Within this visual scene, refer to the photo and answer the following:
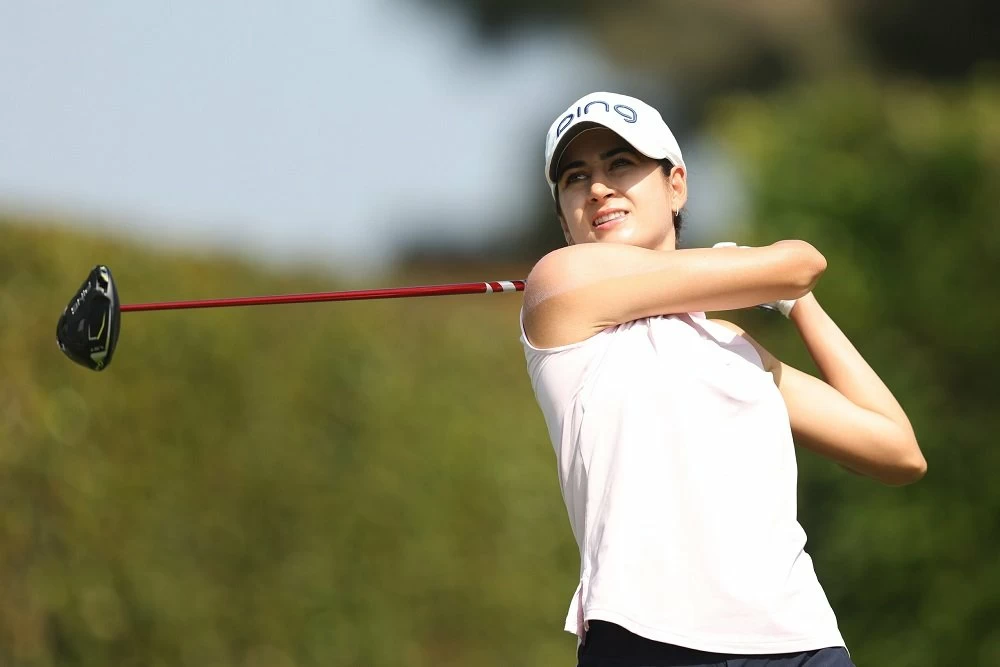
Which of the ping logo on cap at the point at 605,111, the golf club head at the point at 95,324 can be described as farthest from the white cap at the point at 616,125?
the golf club head at the point at 95,324

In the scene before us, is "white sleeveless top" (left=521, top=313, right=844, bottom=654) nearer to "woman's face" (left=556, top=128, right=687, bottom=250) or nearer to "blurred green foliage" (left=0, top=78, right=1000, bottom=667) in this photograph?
"woman's face" (left=556, top=128, right=687, bottom=250)

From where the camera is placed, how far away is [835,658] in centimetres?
246

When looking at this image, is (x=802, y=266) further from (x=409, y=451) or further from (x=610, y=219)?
(x=409, y=451)

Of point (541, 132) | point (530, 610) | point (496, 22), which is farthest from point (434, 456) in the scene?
point (496, 22)

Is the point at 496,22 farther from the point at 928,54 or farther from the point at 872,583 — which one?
the point at 872,583

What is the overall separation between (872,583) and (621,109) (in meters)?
3.77

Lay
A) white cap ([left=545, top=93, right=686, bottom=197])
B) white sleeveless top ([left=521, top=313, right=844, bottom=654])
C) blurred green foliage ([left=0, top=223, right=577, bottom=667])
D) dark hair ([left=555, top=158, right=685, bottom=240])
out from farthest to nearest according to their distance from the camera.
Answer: blurred green foliage ([left=0, top=223, right=577, bottom=667]), dark hair ([left=555, top=158, right=685, bottom=240]), white cap ([left=545, top=93, right=686, bottom=197]), white sleeveless top ([left=521, top=313, right=844, bottom=654])

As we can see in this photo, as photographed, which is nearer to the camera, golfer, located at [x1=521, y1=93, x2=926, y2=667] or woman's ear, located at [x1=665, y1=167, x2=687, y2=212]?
golfer, located at [x1=521, y1=93, x2=926, y2=667]

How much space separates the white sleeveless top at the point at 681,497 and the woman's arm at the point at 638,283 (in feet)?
0.15

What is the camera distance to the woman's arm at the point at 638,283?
2.53 m

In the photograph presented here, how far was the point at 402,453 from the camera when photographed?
6.26 metres

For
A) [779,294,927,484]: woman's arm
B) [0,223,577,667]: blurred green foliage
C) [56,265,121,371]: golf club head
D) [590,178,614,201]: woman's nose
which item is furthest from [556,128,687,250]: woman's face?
[0,223,577,667]: blurred green foliage

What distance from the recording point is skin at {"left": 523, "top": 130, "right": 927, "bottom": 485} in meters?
2.54

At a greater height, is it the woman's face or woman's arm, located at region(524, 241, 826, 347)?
the woman's face
